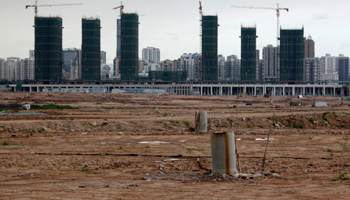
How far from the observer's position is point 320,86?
164m

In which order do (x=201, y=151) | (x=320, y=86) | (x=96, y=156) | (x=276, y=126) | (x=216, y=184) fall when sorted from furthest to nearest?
1. (x=320, y=86)
2. (x=276, y=126)
3. (x=201, y=151)
4. (x=96, y=156)
5. (x=216, y=184)

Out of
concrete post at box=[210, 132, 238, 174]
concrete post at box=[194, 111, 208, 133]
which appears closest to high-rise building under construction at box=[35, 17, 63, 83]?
concrete post at box=[194, 111, 208, 133]

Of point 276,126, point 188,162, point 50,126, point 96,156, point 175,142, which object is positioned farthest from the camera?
point 276,126

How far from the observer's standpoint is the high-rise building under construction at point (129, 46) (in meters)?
167

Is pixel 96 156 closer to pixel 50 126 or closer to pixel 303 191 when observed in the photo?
pixel 303 191

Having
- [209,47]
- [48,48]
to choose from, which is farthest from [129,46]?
[48,48]

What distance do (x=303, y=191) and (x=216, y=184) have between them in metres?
2.83

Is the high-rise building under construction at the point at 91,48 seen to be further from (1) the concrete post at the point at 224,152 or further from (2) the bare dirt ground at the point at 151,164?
(1) the concrete post at the point at 224,152

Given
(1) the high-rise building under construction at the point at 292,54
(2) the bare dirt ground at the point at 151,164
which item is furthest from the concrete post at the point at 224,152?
(1) the high-rise building under construction at the point at 292,54

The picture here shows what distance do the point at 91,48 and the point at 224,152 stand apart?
162249 millimetres

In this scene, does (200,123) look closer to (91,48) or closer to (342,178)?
(342,178)

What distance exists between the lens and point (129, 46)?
561ft

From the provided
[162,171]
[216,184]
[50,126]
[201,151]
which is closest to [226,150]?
[216,184]

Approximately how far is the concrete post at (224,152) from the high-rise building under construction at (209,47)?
512ft
